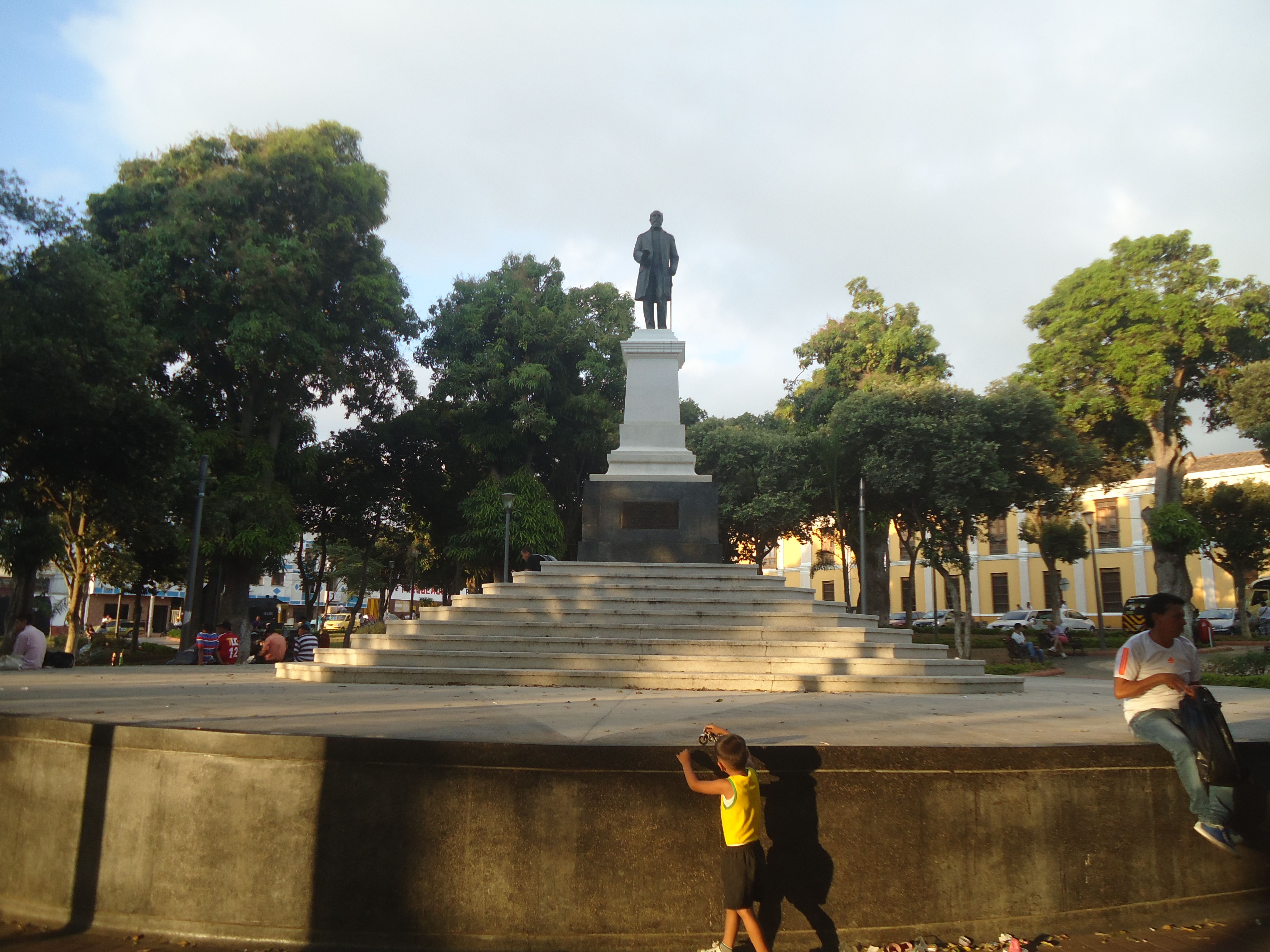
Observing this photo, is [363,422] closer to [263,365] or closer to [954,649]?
[263,365]

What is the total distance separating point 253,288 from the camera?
78.4 feet

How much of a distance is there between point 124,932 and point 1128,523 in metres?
50.8

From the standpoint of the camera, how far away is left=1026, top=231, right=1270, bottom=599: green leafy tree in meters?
28.5

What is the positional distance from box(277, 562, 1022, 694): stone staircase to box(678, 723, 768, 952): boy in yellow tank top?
518cm

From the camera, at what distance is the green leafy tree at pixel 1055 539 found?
34531 millimetres

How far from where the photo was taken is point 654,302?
706 inches

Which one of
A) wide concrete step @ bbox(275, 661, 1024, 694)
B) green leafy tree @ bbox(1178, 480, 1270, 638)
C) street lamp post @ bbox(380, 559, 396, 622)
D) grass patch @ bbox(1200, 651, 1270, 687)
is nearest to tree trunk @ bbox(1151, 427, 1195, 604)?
green leafy tree @ bbox(1178, 480, 1270, 638)

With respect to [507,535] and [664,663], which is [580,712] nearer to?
[664,663]

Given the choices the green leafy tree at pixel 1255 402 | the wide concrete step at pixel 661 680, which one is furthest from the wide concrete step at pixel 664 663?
the green leafy tree at pixel 1255 402

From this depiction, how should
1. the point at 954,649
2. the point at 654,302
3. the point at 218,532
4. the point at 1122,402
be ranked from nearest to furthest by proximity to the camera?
the point at 654,302 < the point at 218,532 < the point at 954,649 < the point at 1122,402

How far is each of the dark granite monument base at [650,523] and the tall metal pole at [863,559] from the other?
10.8 meters

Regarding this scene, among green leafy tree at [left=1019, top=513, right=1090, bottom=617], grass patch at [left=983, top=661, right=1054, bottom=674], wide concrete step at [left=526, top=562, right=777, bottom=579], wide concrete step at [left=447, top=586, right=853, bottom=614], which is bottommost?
grass patch at [left=983, top=661, right=1054, bottom=674]

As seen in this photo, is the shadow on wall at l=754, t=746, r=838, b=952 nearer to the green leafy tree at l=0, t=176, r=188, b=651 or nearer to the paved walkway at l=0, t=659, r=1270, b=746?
the paved walkway at l=0, t=659, r=1270, b=746

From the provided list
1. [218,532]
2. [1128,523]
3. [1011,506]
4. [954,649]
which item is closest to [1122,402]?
[1011,506]
